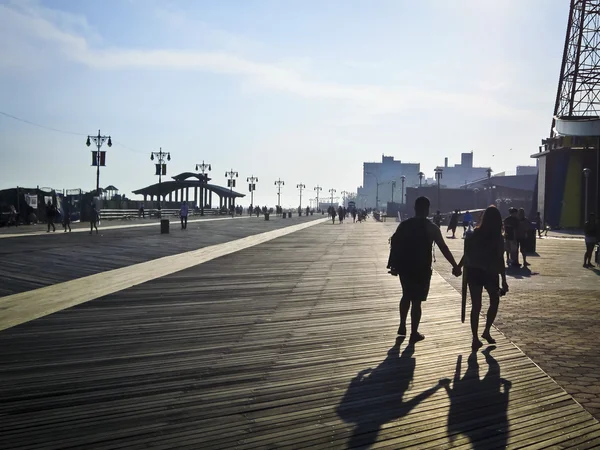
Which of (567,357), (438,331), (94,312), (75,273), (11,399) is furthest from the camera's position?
(75,273)

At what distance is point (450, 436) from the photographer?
421 cm

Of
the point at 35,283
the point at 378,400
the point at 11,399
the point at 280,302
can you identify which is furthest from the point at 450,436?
the point at 35,283

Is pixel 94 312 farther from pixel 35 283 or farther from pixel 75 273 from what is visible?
pixel 75 273

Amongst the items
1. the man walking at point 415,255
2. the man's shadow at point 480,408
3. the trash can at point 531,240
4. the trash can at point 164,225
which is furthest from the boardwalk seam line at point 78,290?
the trash can at point 164,225

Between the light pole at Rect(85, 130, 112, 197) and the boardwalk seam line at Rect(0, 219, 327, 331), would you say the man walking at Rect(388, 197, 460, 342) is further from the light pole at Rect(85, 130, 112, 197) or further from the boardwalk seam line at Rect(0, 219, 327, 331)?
the light pole at Rect(85, 130, 112, 197)

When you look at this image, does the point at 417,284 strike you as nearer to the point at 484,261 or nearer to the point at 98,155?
the point at 484,261

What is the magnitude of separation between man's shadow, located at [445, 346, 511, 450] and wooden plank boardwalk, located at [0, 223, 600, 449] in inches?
0.6

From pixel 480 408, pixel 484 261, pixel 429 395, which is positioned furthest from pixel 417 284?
pixel 480 408

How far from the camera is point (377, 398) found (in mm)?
5039

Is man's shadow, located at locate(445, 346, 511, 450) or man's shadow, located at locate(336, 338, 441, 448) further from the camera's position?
man's shadow, located at locate(336, 338, 441, 448)

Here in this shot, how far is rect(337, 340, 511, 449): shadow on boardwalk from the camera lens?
4.24 meters

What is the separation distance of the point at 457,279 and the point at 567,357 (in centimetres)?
808

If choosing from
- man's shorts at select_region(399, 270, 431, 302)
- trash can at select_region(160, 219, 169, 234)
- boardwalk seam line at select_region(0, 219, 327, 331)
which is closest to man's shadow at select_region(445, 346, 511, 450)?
man's shorts at select_region(399, 270, 431, 302)

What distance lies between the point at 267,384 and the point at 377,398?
0.97 meters
